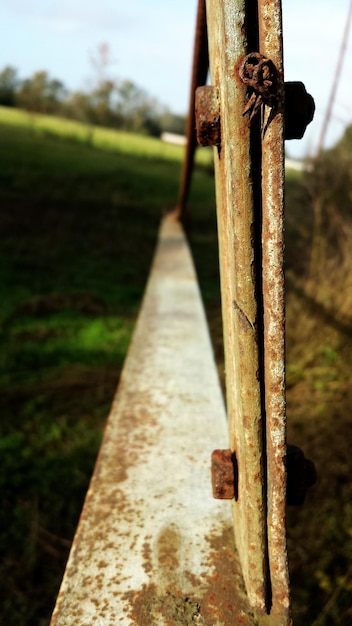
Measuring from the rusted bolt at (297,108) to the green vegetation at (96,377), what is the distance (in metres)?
1.16

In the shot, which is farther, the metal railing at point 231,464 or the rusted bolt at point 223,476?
the rusted bolt at point 223,476

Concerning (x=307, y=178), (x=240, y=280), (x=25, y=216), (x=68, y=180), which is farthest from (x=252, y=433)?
(x=68, y=180)

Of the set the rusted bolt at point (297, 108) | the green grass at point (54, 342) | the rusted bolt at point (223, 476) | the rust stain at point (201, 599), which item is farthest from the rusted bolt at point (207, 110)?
the green grass at point (54, 342)

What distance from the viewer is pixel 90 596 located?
0.94m

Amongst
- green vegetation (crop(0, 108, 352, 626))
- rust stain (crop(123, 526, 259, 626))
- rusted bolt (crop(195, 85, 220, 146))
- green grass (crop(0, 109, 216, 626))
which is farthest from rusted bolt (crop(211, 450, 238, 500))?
green grass (crop(0, 109, 216, 626))

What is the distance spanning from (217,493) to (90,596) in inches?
11.4

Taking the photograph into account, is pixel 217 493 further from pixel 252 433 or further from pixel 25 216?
pixel 25 216

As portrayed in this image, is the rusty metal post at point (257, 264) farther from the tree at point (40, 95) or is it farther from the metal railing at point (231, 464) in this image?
the tree at point (40, 95)

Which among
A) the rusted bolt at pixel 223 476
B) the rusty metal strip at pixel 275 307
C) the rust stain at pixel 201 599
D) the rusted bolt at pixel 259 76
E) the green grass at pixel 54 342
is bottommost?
the green grass at pixel 54 342

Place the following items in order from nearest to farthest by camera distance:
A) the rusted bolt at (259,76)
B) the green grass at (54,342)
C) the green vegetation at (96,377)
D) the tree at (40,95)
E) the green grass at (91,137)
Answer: the rusted bolt at (259,76) < the green vegetation at (96,377) < the green grass at (54,342) < the green grass at (91,137) < the tree at (40,95)

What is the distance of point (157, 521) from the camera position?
45.0 inches

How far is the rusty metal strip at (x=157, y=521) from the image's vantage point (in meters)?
0.91

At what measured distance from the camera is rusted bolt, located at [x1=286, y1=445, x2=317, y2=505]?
35.7 inches

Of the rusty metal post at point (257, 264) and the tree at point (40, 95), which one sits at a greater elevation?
the tree at point (40, 95)
